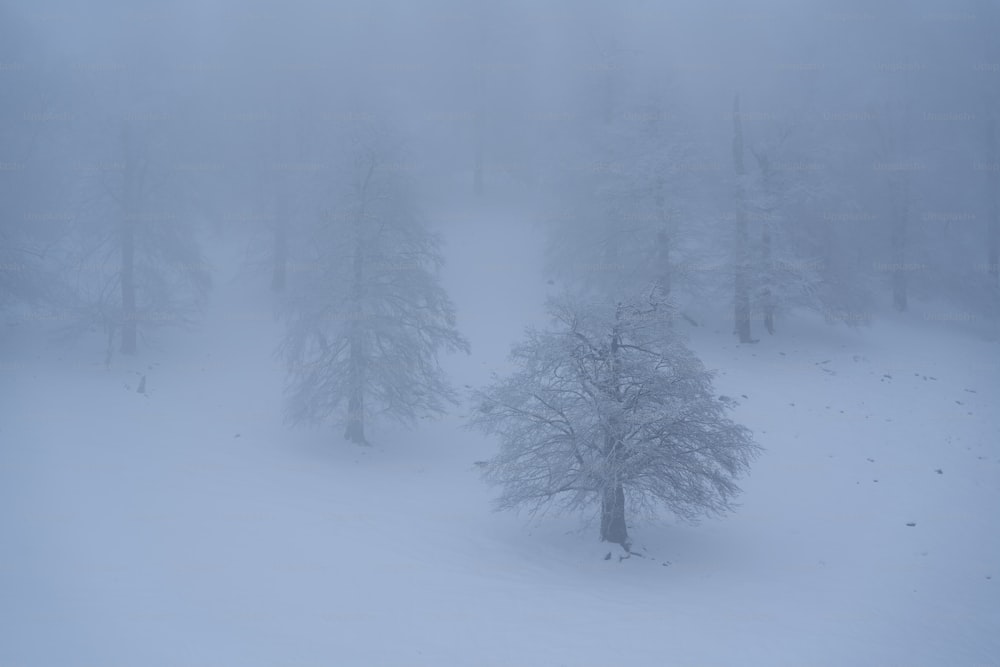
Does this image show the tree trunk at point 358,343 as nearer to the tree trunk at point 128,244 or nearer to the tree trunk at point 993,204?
the tree trunk at point 128,244

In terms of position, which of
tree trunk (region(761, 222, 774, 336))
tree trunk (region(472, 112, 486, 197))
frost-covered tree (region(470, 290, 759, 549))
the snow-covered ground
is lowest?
the snow-covered ground

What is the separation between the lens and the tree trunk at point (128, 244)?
76.9 ft

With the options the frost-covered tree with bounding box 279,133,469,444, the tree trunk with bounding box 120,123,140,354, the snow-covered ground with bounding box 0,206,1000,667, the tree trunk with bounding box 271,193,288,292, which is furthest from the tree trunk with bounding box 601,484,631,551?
the tree trunk with bounding box 271,193,288,292

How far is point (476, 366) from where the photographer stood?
2405 cm

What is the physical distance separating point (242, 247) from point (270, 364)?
12.2 metres

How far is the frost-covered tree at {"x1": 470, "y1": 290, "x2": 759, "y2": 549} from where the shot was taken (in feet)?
41.3

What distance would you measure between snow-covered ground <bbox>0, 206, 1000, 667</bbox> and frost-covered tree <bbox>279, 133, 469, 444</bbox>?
1623mm

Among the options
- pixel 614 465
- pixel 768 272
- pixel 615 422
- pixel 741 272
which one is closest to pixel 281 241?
pixel 741 272

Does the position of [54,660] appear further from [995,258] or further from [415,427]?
[995,258]

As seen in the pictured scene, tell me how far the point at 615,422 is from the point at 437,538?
14.7 feet

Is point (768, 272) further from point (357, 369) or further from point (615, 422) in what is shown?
point (357, 369)

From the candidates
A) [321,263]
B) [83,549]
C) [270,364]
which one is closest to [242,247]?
[270,364]

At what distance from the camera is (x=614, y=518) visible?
13.6 meters

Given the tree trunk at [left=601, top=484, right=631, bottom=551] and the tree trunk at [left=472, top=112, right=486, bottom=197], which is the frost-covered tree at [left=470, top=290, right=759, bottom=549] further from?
the tree trunk at [left=472, top=112, right=486, bottom=197]
